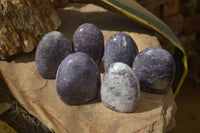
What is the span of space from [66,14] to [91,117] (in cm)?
155

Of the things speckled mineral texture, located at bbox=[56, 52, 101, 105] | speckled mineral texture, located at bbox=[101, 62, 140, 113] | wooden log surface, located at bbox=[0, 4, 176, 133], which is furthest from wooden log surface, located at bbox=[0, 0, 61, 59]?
speckled mineral texture, located at bbox=[101, 62, 140, 113]

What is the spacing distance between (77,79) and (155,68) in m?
0.47

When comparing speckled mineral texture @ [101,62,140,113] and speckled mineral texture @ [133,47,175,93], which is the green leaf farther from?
speckled mineral texture @ [101,62,140,113]

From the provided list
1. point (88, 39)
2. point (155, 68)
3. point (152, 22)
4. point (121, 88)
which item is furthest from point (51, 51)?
point (152, 22)

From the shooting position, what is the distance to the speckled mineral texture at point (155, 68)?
1544 mm

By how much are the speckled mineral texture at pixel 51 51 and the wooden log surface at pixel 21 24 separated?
38cm

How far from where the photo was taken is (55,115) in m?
1.51

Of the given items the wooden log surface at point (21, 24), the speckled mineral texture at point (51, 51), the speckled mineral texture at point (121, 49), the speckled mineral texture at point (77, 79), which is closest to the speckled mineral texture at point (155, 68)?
the speckled mineral texture at point (121, 49)

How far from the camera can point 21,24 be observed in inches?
78.0

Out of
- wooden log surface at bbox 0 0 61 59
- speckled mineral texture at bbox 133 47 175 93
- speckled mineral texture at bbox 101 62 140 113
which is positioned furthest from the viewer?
wooden log surface at bbox 0 0 61 59

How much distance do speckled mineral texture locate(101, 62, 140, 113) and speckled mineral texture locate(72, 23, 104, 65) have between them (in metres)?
0.36

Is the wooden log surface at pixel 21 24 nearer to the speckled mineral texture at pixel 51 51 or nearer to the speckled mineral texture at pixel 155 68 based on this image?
the speckled mineral texture at pixel 51 51

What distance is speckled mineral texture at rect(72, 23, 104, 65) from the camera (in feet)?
5.69

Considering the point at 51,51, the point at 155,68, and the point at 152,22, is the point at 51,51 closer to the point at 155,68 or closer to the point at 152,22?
the point at 155,68
